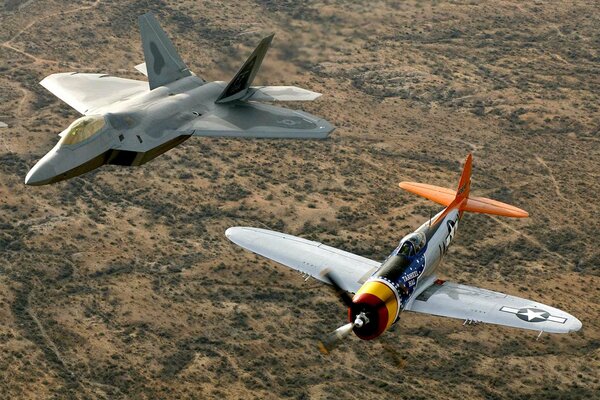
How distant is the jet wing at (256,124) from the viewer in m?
49.8

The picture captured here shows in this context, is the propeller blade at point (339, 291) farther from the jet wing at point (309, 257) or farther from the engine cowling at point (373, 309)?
the jet wing at point (309, 257)

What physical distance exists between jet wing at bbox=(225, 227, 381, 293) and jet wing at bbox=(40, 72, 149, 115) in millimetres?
9160

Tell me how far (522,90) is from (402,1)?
51.7ft

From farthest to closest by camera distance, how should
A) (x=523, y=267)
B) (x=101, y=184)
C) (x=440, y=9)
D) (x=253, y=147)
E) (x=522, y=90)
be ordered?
1. (x=440, y=9)
2. (x=522, y=90)
3. (x=253, y=147)
4. (x=101, y=184)
5. (x=523, y=267)

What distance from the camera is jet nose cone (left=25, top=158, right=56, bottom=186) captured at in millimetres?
44344

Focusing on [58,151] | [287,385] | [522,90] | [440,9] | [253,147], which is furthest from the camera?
[440,9]

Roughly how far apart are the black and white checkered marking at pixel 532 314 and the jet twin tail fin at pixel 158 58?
21.0 m

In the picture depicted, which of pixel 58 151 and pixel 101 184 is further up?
pixel 58 151

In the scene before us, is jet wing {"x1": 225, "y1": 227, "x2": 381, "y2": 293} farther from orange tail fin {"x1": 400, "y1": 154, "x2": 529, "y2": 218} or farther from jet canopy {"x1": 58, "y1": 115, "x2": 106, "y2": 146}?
jet canopy {"x1": 58, "y1": 115, "x2": 106, "y2": 146}

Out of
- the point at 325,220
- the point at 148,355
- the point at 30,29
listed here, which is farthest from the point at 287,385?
the point at 30,29

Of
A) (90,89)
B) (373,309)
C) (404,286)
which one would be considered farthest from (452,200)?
(90,89)

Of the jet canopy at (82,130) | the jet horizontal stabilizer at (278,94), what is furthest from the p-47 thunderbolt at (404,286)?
the jet horizontal stabilizer at (278,94)

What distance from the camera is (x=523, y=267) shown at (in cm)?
6034

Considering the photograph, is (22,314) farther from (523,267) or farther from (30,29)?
(30,29)
